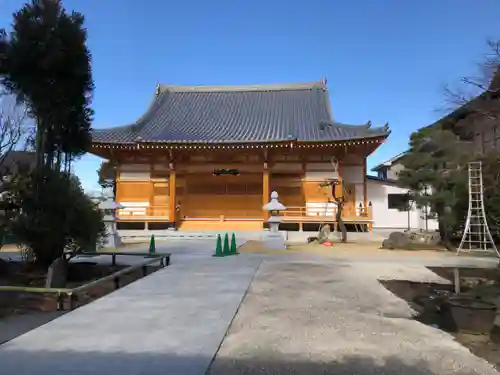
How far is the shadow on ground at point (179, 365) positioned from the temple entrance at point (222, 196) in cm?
1920

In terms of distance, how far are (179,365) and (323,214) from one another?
18387mm

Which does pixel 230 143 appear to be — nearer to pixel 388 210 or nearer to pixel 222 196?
pixel 222 196

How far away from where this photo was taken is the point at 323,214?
68.8 feet

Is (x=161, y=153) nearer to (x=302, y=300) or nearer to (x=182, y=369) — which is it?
(x=302, y=300)

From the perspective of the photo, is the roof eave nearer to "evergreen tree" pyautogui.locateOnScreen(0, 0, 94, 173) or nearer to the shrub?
"evergreen tree" pyautogui.locateOnScreen(0, 0, 94, 173)

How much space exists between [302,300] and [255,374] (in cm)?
270

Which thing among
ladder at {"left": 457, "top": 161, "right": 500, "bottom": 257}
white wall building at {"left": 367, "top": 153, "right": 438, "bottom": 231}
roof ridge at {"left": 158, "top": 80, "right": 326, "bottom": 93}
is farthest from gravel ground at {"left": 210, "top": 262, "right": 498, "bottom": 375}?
roof ridge at {"left": 158, "top": 80, "right": 326, "bottom": 93}

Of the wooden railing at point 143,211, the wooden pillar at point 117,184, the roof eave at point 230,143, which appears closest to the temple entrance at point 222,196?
the wooden railing at point 143,211

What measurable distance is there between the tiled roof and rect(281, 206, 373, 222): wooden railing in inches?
148

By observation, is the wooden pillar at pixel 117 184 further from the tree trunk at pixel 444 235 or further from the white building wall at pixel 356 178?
the tree trunk at pixel 444 235

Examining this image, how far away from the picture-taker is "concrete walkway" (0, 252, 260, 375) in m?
3.10

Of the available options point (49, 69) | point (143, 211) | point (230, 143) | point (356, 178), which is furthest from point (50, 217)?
point (356, 178)

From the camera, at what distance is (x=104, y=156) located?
74.1 ft

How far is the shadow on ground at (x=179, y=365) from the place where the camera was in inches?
118
